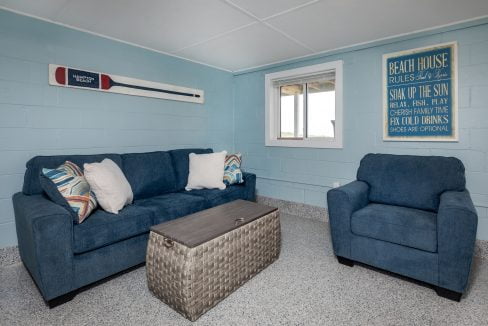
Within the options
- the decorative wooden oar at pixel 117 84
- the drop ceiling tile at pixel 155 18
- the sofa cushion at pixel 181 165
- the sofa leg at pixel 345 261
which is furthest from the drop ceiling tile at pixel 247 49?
the sofa leg at pixel 345 261

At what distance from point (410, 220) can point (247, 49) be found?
258 centimetres

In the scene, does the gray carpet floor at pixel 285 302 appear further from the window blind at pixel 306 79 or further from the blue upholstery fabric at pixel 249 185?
the window blind at pixel 306 79

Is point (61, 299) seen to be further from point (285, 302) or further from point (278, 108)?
point (278, 108)

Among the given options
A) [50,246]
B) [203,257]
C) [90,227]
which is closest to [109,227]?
[90,227]

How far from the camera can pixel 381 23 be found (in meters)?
2.60

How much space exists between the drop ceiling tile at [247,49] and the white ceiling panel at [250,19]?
1 centimetres

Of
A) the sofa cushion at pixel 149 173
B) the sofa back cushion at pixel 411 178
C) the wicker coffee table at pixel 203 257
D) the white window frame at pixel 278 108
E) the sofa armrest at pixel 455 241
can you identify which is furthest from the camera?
the white window frame at pixel 278 108

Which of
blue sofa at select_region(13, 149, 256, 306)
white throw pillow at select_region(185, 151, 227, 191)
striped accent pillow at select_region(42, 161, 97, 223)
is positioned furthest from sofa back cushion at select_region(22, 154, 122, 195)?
white throw pillow at select_region(185, 151, 227, 191)

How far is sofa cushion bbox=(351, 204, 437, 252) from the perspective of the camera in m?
1.98

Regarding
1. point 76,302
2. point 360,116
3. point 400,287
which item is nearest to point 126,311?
point 76,302

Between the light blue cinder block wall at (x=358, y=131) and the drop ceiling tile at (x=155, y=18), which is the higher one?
the drop ceiling tile at (x=155, y=18)

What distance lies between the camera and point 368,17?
2.47 meters

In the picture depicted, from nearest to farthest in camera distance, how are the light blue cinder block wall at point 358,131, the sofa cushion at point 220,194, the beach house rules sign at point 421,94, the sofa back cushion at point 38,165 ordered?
the sofa back cushion at point 38,165 < the light blue cinder block wall at point 358,131 < the beach house rules sign at point 421,94 < the sofa cushion at point 220,194

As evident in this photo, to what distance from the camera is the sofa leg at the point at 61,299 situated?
5.94 ft
